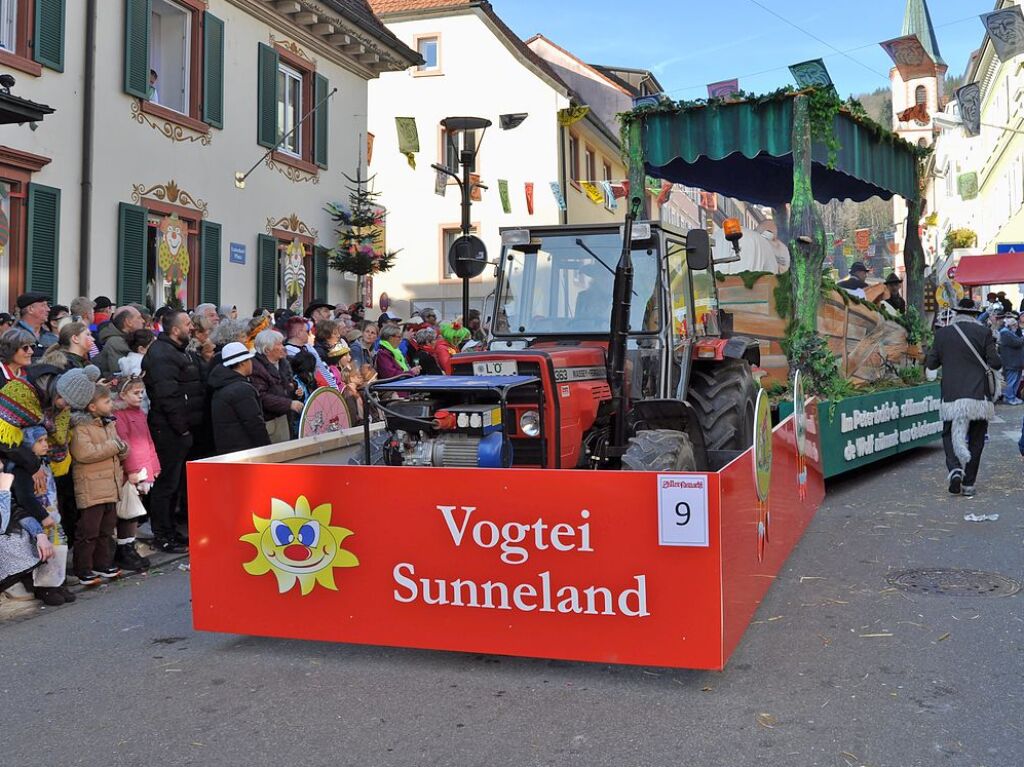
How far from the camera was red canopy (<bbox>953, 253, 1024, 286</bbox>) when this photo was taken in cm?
2456

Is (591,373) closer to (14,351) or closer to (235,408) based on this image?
(235,408)

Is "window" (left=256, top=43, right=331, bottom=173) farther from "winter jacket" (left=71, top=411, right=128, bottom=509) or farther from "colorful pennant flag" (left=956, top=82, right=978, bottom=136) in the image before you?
"colorful pennant flag" (left=956, top=82, right=978, bottom=136)

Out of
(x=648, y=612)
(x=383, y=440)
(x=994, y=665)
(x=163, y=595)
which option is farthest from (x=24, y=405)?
(x=994, y=665)

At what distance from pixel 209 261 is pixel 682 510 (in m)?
10.9

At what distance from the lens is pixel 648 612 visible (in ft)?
14.6

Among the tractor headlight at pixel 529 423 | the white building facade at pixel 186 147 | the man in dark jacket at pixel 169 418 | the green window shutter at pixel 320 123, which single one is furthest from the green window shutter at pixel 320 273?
the tractor headlight at pixel 529 423

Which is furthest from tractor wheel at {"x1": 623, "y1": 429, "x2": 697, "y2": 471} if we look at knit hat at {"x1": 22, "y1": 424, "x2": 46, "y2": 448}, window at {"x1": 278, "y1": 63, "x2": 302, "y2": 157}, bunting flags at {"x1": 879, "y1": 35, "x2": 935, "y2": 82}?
window at {"x1": 278, "y1": 63, "x2": 302, "y2": 157}

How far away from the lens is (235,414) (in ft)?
24.9

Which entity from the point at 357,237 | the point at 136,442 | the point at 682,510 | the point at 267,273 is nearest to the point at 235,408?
the point at 136,442

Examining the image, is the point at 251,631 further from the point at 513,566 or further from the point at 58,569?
the point at 58,569

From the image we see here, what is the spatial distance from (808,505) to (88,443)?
5170 millimetres

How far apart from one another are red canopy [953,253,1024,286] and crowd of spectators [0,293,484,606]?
759 inches

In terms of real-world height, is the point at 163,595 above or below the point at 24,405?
below

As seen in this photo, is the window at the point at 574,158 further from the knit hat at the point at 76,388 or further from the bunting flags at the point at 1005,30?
the knit hat at the point at 76,388
